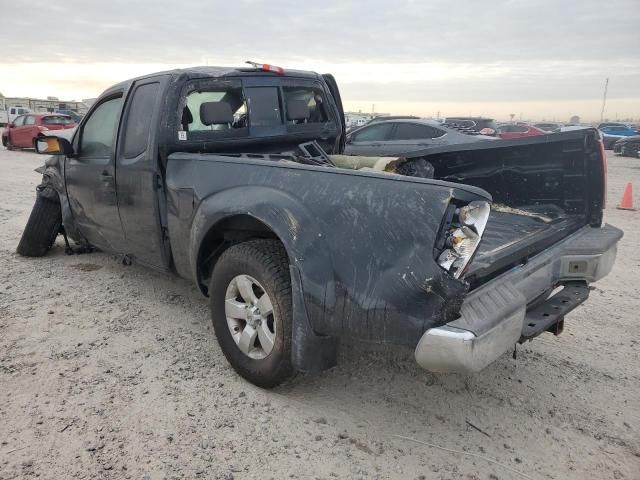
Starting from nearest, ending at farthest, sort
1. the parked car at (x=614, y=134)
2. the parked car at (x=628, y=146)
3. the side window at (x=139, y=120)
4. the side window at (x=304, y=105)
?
the side window at (x=139, y=120)
the side window at (x=304, y=105)
the parked car at (x=628, y=146)
the parked car at (x=614, y=134)

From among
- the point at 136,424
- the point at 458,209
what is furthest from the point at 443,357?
the point at 136,424

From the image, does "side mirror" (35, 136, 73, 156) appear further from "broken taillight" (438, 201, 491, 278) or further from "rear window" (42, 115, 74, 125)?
"rear window" (42, 115, 74, 125)

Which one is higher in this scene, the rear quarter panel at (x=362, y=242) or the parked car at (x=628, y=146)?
the rear quarter panel at (x=362, y=242)

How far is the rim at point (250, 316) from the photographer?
9.46 feet

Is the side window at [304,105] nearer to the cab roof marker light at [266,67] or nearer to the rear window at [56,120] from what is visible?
the cab roof marker light at [266,67]

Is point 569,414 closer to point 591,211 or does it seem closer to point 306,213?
point 591,211

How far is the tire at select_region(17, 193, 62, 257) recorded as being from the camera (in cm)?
546

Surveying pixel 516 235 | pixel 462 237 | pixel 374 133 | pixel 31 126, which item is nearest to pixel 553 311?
pixel 516 235

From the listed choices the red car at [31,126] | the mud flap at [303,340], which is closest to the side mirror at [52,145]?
the mud flap at [303,340]

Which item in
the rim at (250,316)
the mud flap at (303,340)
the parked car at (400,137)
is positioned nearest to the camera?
the mud flap at (303,340)

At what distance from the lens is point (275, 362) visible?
9.28 feet

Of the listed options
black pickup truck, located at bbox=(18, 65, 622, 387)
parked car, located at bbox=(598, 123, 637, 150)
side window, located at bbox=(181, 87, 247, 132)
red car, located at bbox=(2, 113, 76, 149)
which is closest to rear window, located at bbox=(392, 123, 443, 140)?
black pickup truck, located at bbox=(18, 65, 622, 387)

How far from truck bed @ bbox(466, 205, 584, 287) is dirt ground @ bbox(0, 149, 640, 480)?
0.87 m

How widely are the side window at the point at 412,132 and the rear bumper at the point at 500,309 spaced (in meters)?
7.34
